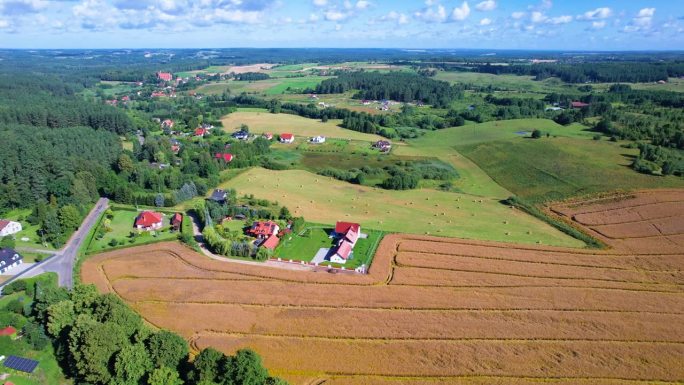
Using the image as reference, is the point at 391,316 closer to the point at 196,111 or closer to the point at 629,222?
the point at 629,222

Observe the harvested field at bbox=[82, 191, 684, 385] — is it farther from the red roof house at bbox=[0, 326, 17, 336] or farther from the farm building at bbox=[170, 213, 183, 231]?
the red roof house at bbox=[0, 326, 17, 336]

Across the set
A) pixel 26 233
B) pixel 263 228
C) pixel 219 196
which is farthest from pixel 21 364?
pixel 219 196

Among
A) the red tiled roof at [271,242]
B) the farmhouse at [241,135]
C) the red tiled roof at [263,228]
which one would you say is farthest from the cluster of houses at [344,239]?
the farmhouse at [241,135]

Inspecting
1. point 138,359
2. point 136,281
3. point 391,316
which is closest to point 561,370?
point 391,316

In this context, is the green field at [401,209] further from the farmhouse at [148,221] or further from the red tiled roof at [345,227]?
the farmhouse at [148,221]

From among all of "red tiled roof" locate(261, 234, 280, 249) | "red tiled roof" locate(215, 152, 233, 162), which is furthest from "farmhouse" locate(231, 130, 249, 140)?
"red tiled roof" locate(261, 234, 280, 249)

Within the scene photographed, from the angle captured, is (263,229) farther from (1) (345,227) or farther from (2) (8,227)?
(2) (8,227)
